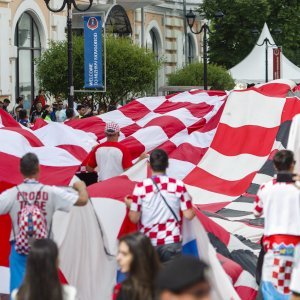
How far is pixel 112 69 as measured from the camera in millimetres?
28984

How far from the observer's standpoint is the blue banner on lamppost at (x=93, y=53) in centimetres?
2544

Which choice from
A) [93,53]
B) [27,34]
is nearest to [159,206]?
[93,53]

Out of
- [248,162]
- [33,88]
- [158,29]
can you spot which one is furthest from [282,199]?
[158,29]

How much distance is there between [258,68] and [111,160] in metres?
31.9

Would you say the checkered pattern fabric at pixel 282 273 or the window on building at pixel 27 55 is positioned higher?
the window on building at pixel 27 55

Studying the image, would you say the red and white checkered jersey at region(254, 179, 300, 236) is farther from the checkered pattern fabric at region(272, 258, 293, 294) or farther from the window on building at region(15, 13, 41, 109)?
the window on building at region(15, 13, 41, 109)

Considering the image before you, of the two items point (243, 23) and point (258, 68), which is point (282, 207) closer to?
point (258, 68)

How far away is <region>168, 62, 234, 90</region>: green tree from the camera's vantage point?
131 feet

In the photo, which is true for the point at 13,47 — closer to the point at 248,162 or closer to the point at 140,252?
the point at 248,162

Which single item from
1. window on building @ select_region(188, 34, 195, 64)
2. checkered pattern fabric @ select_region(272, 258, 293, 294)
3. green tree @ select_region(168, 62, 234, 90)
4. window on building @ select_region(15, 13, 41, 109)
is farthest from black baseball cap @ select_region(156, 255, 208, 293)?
window on building @ select_region(188, 34, 195, 64)

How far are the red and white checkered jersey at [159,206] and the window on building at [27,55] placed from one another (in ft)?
83.9

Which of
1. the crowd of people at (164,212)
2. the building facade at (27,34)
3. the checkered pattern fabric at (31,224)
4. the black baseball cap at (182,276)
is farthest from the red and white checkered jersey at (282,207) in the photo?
the building facade at (27,34)

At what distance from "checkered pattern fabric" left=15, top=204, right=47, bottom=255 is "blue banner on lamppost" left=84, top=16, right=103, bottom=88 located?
56.3ft

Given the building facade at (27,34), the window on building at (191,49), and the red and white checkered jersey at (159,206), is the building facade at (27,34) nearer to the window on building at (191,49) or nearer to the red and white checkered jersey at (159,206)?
the window on building at (191,49)
